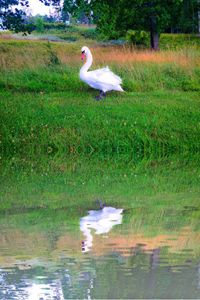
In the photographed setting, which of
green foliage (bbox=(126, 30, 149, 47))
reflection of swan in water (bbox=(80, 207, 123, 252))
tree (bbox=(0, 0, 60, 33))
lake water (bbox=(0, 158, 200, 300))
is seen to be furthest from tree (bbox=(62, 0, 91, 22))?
green foliage (bbox=(126, 30, 149, 47))

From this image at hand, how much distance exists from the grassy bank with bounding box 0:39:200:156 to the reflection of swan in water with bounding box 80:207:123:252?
7866 mm

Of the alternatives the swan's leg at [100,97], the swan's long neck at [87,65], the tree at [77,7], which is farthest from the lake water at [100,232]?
the tree at [77,7]

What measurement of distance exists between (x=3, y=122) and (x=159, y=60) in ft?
23.3

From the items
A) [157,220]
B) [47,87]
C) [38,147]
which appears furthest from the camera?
[47,87]

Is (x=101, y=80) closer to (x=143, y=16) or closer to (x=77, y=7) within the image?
(x=77, y=7)

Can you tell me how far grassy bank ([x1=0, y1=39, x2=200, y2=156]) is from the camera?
21.1 metres

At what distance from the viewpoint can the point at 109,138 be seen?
21141 millimetres

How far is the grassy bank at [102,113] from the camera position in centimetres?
2108

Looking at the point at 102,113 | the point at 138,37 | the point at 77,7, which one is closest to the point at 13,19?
the point at 77,7

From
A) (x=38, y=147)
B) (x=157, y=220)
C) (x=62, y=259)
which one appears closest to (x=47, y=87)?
(x=38, y=147)

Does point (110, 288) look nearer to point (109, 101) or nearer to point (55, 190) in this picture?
point (55, 190)

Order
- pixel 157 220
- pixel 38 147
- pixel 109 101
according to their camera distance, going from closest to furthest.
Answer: pixel 157 220 → pixel 38 147 → pixel 109 101

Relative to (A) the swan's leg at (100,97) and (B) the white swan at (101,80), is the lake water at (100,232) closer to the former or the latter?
(B) the white swan at (101,80)

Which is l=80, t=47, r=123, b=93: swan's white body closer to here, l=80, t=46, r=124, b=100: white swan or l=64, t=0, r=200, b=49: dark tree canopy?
l=80, t=46, r=124, b=100: white swan
